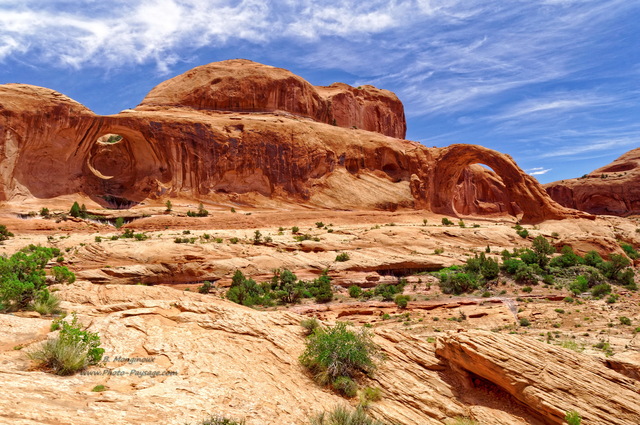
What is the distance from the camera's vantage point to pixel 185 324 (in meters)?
8.45

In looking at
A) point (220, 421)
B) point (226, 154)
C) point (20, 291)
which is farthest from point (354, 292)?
point (226, 154)

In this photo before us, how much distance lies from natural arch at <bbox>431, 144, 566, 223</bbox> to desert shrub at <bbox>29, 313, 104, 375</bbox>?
35927 mm

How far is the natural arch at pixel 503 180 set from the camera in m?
35.6

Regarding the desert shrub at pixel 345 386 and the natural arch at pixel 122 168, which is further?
the natural arch at pixel 122 168

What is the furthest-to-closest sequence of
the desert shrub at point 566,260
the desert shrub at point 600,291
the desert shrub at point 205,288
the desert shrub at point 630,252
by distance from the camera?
the desert shrub at point 630,252 < the desert shrub at point 566,260 < the desert shrub at point 205,288 < the desert shrub at point 600,291

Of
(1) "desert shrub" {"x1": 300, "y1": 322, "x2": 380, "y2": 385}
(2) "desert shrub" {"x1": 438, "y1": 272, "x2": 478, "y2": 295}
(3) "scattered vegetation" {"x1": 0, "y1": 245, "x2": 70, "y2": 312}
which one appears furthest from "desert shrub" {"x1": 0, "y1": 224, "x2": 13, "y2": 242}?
(2) "desert shrub" {"x1": 438, "y1": 272, "x2": 478, "y2": 295}

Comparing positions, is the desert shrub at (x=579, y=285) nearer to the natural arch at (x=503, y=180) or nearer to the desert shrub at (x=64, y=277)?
the natural arch at (x=503, y=180)

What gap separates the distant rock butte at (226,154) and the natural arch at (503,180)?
0.10 metres

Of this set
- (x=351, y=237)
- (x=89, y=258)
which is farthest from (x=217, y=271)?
(x=351, y=237)

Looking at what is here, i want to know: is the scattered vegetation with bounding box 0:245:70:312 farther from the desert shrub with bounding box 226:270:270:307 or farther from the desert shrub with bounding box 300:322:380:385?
the desert shrub with bounding box 226:270:270:307

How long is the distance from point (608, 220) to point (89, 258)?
3820 centimetres

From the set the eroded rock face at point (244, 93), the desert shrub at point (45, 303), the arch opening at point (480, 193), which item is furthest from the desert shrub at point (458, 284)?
the arch opening at point (480, 193)

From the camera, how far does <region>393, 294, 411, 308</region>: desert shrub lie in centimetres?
1662

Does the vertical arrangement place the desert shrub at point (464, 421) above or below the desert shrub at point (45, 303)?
below
